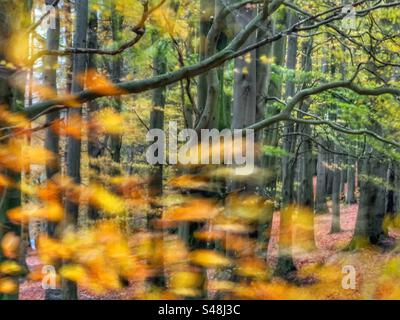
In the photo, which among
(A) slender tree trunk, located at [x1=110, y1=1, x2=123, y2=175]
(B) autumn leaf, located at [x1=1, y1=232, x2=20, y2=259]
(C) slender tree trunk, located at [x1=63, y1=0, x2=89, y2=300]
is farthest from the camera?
(A) slender tree trunk, located at [x1=110, y1=1, x2=123, y2=175]

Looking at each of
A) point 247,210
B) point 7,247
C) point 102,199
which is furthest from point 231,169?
point 7,247

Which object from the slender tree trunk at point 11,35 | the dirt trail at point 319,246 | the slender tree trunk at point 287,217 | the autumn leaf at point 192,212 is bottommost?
the dirt trail at point 319,246

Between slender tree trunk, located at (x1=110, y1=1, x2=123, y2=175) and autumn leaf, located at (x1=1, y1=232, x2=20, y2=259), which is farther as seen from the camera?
slender tree trunk, located at (x1=110, y1=1, x2=123, y2=175)

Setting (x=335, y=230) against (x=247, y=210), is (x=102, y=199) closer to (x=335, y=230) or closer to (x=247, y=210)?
(x=247, y=210)

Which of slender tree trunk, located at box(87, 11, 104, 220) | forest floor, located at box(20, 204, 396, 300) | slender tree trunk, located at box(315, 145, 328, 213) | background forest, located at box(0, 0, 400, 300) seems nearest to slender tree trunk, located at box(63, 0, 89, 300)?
background forest, located at box(0, 0, 400, 300)

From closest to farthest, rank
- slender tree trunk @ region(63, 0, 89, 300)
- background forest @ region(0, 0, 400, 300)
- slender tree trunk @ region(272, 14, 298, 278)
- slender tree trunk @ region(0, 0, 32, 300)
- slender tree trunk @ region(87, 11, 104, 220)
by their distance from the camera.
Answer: slender tree trunk @ region(0, 0, 32, 300) → background forest @ region(0, 0, 400, 300) → slender tree trunk @ region(63, 0, 89, 300) → slender tree trunk @ region(87, 11, 104, 220) → slender tree trunk @ region(272, 14, 298, 278)

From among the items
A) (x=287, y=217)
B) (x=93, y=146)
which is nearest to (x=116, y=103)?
(x=93, y=146)

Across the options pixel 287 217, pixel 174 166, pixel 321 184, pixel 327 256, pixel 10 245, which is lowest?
pixel 327 256

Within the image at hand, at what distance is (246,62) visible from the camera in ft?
21.3

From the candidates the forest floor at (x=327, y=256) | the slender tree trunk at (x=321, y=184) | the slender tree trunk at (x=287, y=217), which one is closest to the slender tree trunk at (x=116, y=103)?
the forest floor at (x=327, y=256)

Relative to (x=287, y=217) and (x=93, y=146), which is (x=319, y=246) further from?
(x=93, y=146)

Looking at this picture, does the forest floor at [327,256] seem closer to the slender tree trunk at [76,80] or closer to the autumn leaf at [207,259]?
the slender tree trunk at [76,80]

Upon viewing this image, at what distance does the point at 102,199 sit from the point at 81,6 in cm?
578

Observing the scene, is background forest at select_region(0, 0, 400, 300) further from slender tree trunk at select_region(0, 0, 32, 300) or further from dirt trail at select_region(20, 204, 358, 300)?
dirt trail at select_region(20, 204, 358, 300)
